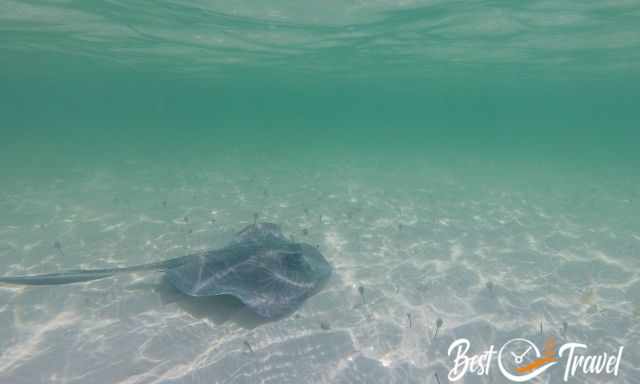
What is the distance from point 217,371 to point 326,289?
2900 mm

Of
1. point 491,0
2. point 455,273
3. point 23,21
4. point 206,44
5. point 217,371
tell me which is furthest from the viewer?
point 206,44

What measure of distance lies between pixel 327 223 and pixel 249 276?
589 cm

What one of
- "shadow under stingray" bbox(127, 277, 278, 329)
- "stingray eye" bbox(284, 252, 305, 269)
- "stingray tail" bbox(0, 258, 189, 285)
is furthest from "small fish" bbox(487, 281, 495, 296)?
"stingray tail" bbox(0, 258, 189, 285)

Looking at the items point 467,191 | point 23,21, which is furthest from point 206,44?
point 467,191

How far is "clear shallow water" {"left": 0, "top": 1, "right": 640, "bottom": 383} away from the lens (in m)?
5.88

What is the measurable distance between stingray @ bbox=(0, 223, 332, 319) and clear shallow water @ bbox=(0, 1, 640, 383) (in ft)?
1.56

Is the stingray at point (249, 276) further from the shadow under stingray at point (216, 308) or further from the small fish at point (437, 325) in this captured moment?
the small fish at point (437, 325)

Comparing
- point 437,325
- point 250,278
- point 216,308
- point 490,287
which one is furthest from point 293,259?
point 490,287

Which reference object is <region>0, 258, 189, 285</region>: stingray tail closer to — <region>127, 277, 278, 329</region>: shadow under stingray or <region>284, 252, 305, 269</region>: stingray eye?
<region>127, 277, 278, 329</region>: shadow under stingray

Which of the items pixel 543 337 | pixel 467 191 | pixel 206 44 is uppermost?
pixel 206 44

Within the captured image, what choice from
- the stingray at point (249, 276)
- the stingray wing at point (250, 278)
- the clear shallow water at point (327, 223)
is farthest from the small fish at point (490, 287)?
the stingray wing at point (250, 278)

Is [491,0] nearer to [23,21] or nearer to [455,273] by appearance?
[455,273]

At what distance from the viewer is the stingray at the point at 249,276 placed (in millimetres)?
6039

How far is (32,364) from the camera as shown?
17.8 ft
